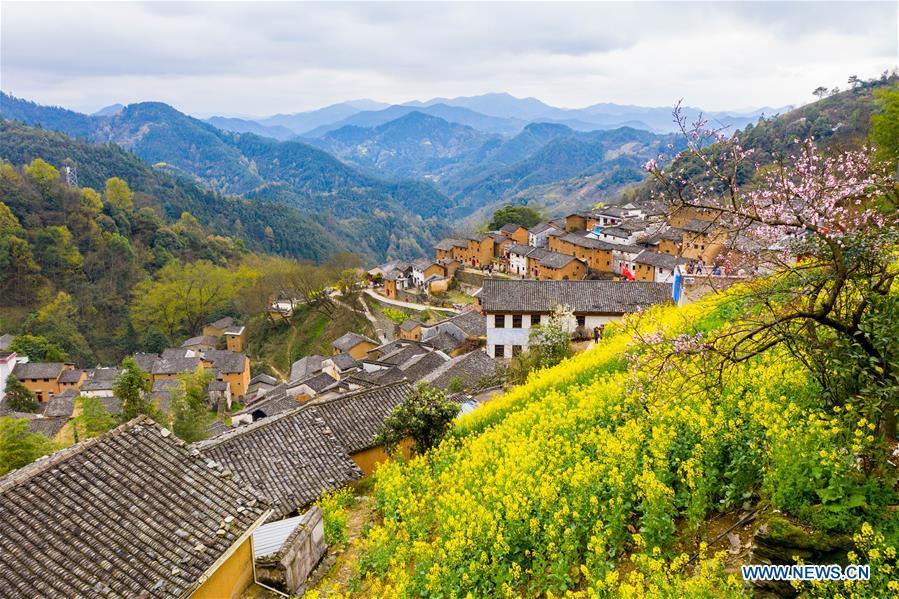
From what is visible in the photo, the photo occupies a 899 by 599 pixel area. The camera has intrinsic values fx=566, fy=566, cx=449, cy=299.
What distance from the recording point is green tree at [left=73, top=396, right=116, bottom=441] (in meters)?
35.3

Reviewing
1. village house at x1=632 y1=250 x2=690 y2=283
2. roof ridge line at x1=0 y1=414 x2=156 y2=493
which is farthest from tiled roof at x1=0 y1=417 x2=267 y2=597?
village house at x1=632 y1=250 x2=690 y2=283

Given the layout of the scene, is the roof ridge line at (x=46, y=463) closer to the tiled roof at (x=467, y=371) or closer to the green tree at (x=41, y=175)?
the tiled roof at (x=467, y=371)

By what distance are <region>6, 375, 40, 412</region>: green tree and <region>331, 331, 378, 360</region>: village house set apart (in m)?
27.9

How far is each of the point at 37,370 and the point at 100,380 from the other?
7.17 meters

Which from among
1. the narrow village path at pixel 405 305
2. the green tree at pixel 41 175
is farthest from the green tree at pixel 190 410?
the green tree at pixel 41 175

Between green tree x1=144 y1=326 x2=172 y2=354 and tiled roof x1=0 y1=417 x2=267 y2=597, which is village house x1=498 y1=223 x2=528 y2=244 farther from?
tiled roof x1=0 y1=417 x2=267 y2=597

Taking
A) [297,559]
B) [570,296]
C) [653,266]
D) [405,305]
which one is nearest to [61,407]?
[405,305]

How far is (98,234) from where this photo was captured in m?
84.1

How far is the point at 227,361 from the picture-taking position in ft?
188

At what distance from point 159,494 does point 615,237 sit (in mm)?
58935

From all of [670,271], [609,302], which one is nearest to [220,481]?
[609,302]

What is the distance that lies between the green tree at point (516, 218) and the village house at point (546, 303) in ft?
158

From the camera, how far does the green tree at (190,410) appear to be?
31484mm

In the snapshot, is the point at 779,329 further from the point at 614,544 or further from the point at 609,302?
the point at 609,302
